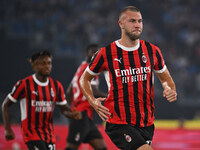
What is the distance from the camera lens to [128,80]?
156 inches

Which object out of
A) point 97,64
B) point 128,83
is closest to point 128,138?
point 128,83

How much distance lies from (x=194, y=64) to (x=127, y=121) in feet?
42.6

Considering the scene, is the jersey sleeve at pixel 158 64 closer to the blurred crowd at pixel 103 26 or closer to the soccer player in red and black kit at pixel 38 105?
the soccer player in red and black kit at pixel 38 105

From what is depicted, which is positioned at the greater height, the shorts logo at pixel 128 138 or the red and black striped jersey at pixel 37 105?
the red and black striped jersey at pixel 37 105

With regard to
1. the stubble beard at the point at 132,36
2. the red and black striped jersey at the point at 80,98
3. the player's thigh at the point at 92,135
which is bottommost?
the player's thigh at the point at 92,135

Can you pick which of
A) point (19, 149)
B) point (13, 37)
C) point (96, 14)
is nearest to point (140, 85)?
point (19, 149)

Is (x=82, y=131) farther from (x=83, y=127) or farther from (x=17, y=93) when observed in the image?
(x=17, y=93)

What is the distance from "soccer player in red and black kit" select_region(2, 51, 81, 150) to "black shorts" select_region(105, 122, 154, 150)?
132cm

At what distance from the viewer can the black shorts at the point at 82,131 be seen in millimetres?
6691

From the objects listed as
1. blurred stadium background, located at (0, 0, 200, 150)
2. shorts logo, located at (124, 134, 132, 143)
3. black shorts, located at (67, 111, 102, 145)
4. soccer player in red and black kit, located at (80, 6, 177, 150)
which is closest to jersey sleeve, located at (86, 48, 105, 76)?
soccer player in red and black kit, located at (80, 6, 177, 150)

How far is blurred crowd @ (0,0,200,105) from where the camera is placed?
1544 centimetres

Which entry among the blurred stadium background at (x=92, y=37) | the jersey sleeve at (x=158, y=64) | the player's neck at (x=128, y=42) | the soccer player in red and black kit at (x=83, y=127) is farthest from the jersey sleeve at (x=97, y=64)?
the blurred stadium background at (x=92, y=37)

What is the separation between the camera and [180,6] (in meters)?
18.4

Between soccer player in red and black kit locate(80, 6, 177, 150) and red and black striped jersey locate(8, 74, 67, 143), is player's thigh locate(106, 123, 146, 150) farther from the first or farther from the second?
red and black striped jersey locate(8, 74, 67, 143)
